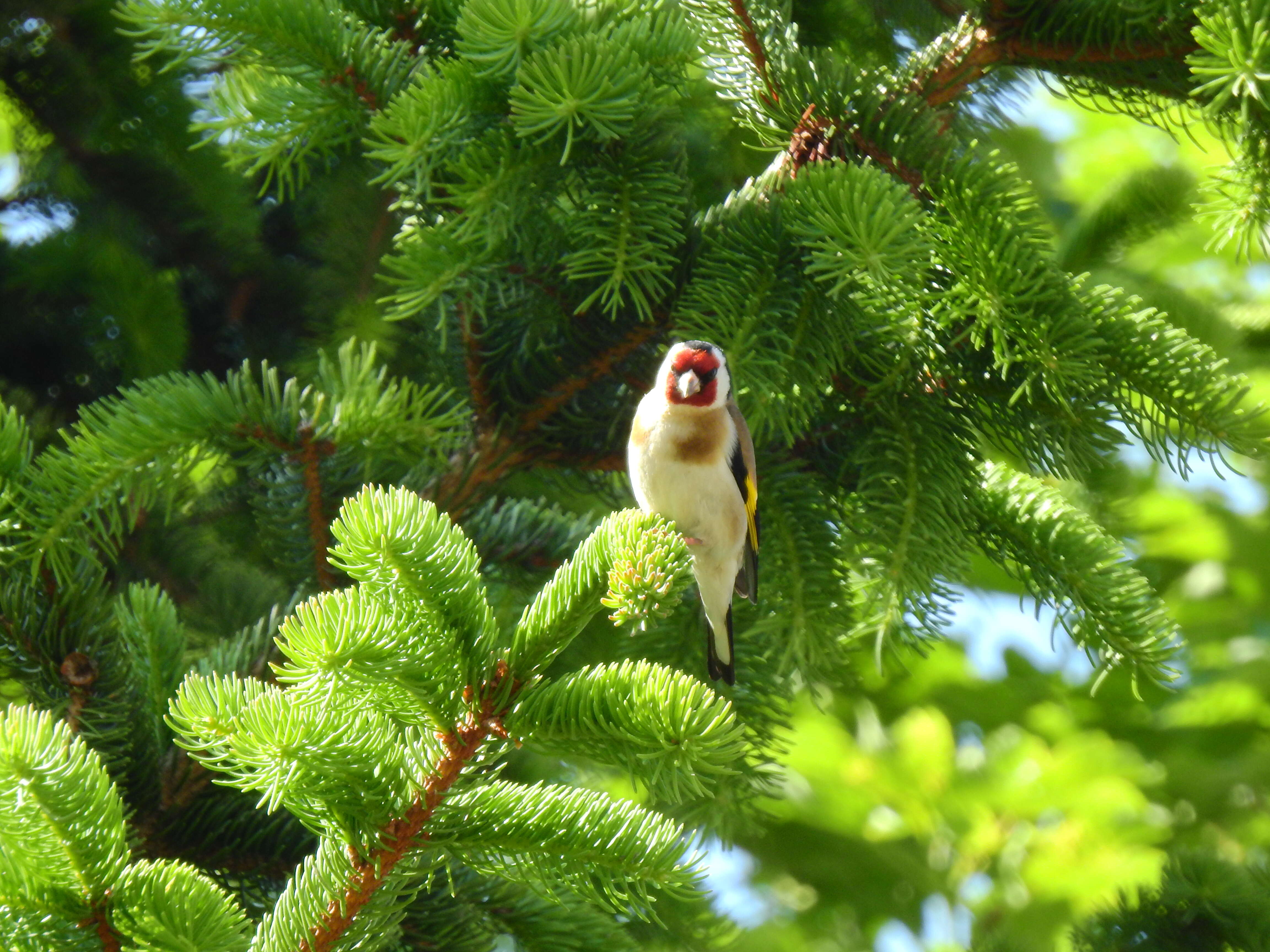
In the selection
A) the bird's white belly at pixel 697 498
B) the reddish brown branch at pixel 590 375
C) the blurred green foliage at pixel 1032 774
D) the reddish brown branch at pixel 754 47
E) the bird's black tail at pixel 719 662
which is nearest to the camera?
the reddish brown branch at pixel 754 47

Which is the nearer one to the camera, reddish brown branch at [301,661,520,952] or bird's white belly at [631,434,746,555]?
reddish brown branch at [301,661,520,952]

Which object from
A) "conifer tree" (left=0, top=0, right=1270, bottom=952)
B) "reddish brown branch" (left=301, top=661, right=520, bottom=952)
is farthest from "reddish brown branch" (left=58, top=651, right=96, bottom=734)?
"reddish brown branch" (left=301, top=661, right=520, bottom=952)

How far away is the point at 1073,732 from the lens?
5176 mm

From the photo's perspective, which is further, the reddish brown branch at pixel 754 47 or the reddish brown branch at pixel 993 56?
the reddish brown branch at pixel 993 56

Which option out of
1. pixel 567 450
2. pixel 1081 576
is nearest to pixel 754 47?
→ pixel 567 450

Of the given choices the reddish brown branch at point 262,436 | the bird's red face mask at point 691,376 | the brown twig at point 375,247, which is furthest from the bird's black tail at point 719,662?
the brown twig at point 375,247

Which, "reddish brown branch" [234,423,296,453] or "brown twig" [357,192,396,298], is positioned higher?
"brown twig" [357,192,396,298]

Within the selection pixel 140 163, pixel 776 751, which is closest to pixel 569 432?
pixel 776 751

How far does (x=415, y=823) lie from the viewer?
1.59 metres

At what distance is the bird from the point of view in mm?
2779

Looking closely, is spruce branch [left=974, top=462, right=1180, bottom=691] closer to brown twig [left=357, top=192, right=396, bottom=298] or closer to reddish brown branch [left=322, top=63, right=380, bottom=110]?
reddish brown branch [left=322, top=63, right=380, bottom=110]

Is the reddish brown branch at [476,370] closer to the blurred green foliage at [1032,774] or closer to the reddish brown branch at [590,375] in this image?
the reddish brown branch at [590,375]

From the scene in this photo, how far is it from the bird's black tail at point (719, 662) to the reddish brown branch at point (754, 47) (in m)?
1.30

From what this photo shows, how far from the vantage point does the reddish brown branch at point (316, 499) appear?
8.17 ft
